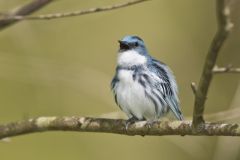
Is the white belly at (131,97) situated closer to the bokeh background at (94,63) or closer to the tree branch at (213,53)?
the tree branch at (213,53)

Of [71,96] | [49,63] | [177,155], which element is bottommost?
[177,155]

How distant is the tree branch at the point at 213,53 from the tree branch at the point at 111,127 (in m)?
0.09

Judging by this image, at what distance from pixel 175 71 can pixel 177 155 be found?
0.79 metres

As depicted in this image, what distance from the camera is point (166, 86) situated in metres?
3.83

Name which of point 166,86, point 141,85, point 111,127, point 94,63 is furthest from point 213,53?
point 94,63

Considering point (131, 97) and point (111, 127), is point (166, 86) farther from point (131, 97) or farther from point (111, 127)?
point (111, 127)

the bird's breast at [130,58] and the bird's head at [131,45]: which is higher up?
the bird's head at [131,45]

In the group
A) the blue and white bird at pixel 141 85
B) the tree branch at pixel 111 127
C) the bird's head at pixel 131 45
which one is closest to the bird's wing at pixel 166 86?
the blue and white bird at pixel 141 85

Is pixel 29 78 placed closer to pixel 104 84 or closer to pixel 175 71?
A: pixel 104 84

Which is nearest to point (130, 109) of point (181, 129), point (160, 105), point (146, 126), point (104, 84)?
point (160, 105)

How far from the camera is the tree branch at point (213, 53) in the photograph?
2145 millimetres

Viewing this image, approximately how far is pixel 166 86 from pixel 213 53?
1486 mm

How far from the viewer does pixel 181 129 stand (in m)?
3.01

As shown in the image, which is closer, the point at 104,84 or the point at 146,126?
the point at 146,126
